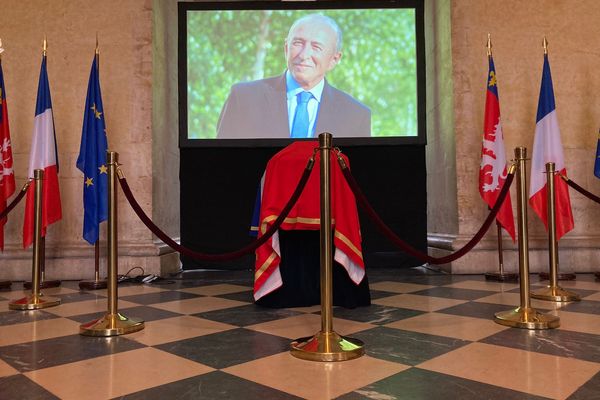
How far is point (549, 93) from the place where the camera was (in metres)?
4.81

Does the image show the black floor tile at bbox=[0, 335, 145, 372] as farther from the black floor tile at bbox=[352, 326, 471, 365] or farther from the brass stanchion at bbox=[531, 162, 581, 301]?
the brass stanchion at bbox=[531, 162, 581, 301]

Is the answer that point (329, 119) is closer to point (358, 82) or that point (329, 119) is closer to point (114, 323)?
point (358, 82)

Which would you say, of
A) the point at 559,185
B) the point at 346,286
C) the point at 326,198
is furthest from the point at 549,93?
the point at 326,198

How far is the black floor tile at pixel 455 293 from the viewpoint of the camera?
3658 mm

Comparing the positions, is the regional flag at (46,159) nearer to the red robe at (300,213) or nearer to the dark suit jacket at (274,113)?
the dark suit jacket at (274,113)

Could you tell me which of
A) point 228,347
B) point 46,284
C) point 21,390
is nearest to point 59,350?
point 21,390

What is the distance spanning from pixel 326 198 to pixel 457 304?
1588 millimetres

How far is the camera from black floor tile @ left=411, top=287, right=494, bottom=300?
144 inches

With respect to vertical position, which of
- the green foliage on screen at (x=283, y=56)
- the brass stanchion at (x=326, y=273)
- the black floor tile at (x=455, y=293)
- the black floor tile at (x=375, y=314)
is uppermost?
the green foliage on screen at (x=283, y=56)

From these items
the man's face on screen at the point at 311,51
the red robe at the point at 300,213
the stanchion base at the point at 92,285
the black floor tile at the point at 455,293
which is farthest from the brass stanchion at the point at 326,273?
the man's face on screen at the point at 311,51

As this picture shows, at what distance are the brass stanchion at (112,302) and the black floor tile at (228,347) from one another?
0.39 meters

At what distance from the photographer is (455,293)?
3.85m

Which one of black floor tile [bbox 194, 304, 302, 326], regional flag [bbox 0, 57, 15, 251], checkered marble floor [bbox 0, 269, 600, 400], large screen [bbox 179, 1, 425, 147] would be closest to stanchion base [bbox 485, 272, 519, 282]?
checkered marble floor [bbox 0, 269, 600, 400]

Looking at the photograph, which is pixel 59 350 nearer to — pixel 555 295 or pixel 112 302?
pixel 112 302
